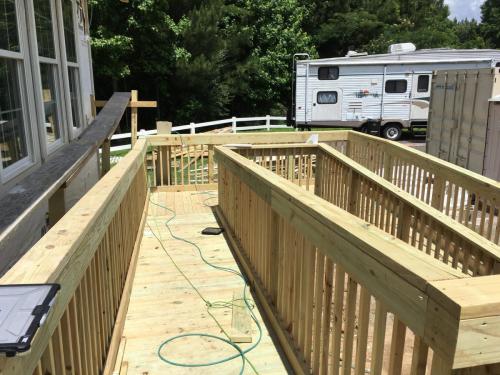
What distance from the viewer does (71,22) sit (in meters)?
6.46

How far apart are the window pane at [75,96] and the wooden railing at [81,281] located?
10.6ft

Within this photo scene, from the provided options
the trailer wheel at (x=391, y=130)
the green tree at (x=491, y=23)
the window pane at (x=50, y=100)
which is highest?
the green tree at (x=491, y=23)

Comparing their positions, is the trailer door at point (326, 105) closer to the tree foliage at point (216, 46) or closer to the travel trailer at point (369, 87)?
the travel trailer at point (369, 87)

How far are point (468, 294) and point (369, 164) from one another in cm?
621

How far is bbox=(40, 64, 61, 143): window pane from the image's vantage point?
4871mm

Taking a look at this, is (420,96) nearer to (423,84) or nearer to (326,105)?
(423,84)

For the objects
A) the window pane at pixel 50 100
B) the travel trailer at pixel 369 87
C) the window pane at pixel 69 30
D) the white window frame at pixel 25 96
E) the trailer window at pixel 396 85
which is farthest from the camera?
the trailer window at pixel 396 85

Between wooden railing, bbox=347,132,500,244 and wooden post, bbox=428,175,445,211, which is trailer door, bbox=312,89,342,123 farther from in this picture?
wooden post, bbox=428,175,445,211

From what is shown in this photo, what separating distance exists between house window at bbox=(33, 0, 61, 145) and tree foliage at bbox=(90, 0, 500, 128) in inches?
508

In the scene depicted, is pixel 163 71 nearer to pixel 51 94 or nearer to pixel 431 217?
pixel 51 94

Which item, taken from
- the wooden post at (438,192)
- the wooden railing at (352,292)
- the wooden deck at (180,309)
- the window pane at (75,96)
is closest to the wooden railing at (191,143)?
the window pane at (75,96)

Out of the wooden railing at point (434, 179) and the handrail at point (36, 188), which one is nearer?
the handrail at point (36, 188)

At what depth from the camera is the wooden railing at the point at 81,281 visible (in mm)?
1473

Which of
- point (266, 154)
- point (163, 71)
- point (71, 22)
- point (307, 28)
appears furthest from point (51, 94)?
point (307, 28)
